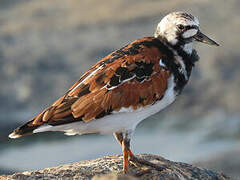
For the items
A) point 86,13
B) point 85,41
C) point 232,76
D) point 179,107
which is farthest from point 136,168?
point 86,13

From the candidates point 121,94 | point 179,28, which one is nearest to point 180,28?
point 179,28

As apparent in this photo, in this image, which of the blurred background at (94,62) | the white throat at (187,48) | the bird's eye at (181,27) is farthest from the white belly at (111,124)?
the blurred background at (94,62)

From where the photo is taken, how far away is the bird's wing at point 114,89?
5.71 metres

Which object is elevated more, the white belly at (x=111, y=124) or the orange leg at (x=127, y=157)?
the white belly at (x=111, y=124)

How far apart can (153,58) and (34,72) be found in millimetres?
7012

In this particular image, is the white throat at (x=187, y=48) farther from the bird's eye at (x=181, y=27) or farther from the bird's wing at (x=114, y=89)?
the bird's wing at (x=114, y=89)

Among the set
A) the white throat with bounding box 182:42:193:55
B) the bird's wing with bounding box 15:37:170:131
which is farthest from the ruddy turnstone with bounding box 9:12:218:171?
the white throat with bounding box 182:42:193:55

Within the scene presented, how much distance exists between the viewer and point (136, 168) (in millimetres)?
6121

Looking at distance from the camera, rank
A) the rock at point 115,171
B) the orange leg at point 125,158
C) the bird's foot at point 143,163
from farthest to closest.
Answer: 1. the bird's foot at point 143,163
2. the orange leg at point 125,158
3. the rock at point 115,171

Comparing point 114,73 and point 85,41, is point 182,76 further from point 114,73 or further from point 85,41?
point 85,41

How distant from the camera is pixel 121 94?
5789 millimetres

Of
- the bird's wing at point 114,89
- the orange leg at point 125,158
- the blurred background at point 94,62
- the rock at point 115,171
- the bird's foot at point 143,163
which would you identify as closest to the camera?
the bird's wing at point 114,89

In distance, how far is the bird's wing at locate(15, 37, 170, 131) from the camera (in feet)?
18.7

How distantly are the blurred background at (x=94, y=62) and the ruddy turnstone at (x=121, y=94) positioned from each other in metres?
4.25
